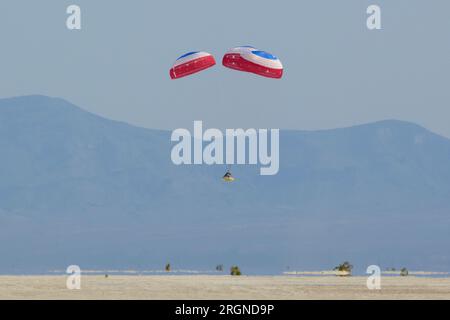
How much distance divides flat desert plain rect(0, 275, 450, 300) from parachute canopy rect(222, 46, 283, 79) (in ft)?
37.9

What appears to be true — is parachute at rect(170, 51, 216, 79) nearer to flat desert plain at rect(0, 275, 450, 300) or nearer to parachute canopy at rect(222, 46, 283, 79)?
parachute canopy at rect(222, 46, 283, 79)

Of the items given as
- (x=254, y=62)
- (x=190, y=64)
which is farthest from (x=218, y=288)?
(x=254, y=62)

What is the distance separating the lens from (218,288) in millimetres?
52906

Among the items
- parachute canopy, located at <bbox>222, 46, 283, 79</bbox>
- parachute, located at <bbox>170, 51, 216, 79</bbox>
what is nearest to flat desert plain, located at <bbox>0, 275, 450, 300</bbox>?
parachute, located at <bbox>170, 51, 216, 79</bbox>

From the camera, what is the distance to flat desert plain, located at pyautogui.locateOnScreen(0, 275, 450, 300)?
160 feet

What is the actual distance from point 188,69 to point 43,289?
1547 cm

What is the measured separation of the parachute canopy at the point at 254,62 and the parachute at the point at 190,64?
45.8 inches

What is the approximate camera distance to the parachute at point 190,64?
196 feet

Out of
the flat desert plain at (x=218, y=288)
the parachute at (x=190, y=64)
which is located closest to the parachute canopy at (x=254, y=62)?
the parachute at (x=190, y=64)

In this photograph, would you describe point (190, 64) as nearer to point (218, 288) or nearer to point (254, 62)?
point (254, 62)
